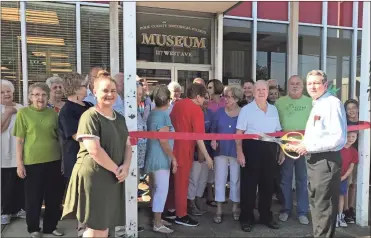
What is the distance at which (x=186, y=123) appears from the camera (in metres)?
4.10

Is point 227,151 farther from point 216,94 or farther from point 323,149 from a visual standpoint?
point 323,149

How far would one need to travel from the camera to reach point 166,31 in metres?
7.50

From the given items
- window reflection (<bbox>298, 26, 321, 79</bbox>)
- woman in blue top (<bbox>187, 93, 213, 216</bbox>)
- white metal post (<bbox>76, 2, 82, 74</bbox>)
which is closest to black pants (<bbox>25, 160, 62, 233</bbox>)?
woman in blue top (<bbox>187, 93, 213, 216</bbox>)

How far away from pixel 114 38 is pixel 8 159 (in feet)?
11.2

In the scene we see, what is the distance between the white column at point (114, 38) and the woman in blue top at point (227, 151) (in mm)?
3083

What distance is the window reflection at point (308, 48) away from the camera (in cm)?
838

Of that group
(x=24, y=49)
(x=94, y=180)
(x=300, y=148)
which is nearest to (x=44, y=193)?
(x=94, y=180)

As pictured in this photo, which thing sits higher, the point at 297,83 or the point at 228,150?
the point at 297,83

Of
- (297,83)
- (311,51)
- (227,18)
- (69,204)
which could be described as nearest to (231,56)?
(227,18)

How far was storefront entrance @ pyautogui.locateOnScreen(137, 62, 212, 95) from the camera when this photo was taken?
24.3 feet

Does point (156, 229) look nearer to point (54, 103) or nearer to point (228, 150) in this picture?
point (228, 150)

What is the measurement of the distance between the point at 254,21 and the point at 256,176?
4816mm

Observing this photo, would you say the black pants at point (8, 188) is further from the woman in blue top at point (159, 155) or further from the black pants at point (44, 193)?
the woman in blue top at point (159, 155)

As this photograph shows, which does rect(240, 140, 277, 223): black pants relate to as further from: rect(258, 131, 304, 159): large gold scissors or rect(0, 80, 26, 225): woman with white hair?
rect(0, 80, 26, 225): woman with white hair
